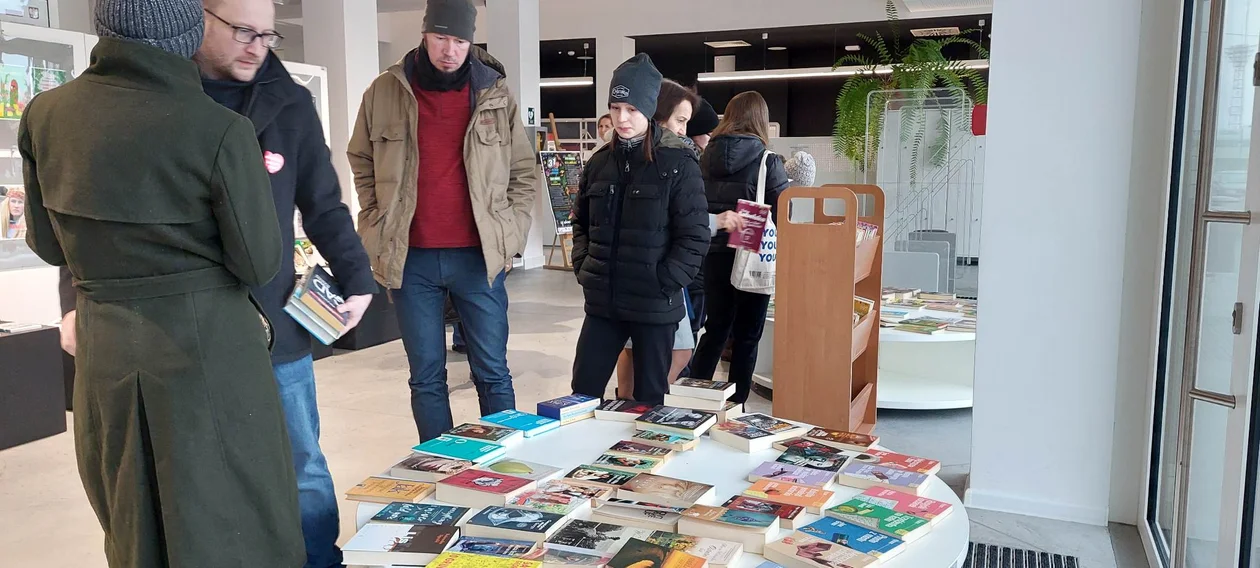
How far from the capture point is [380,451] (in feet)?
12.3

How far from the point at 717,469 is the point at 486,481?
51cm

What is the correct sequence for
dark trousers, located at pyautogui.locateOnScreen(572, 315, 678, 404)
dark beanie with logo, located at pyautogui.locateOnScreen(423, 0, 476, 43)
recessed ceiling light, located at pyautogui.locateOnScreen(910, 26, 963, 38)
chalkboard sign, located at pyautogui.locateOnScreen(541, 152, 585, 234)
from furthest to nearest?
recessed ceiling light, located at pyautogui.locateOnScreen(910, 26, 963, 38) < chalkboard sign, located at pyautogui.locateOnScreen(541, 152, 585, 234) < dark trousers, located at pyautogui.locateOnScreen(572, 315, 678, 404) < dark beanie with logo, located at pyautogui.locateOnScreen(423, 0, 476, 43)

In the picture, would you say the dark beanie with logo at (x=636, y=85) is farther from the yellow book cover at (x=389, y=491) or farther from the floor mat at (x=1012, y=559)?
the floor mat at (x=1012, y=559)

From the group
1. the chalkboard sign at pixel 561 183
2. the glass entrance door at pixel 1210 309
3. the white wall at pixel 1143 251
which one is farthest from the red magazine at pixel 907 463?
the chalkboard sign at pixel 561 183

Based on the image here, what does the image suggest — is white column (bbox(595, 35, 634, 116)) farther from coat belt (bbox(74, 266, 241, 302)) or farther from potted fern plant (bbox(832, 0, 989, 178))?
coat belt (bbox(74, 266, 241, 302))

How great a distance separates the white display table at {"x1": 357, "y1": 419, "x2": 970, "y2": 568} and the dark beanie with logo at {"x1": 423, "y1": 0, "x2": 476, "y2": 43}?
3.95 feet

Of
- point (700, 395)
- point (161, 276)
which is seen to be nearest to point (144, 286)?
point (161, 276)

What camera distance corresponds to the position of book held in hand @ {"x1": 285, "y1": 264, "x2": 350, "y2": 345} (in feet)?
6.37

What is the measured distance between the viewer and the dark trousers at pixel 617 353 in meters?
3.01

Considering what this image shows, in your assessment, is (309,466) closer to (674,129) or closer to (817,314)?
(817,314)

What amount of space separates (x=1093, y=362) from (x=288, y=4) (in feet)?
33.8

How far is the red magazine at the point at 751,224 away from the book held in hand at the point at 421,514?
2.13 m

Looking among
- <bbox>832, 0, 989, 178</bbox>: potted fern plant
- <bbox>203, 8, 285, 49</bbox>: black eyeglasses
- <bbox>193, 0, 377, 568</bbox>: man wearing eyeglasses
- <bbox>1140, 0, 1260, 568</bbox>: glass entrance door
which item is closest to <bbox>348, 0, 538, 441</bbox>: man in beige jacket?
<bbox>193, 0, 377, 568</bbox>: man wearing eyeglasses

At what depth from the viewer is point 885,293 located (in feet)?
17.8
